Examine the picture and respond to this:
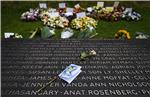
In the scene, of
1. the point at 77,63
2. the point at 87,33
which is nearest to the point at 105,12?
the point at 87,33

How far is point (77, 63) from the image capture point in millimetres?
4105

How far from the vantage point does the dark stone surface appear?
3.47 metres

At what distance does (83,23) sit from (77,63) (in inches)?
78.7

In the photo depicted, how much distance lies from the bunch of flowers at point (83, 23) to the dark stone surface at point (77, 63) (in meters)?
1.09

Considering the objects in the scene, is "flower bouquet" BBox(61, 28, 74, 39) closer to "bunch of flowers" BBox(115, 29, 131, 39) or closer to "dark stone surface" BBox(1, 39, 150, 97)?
"dark stone surface" BBox(1, 39, 150, 97)

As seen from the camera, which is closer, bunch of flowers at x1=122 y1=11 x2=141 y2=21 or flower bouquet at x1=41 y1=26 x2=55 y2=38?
flower bouquet at x1=41 y1=26 x2=55 y2=38

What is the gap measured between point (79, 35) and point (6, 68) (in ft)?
5.87

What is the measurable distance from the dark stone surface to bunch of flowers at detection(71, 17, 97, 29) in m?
1.09

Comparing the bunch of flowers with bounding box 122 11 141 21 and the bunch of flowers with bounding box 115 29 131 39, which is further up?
the bunch of flowers with bounding box 115 29 131 39

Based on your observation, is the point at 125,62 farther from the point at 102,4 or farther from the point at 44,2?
the point at 44,2

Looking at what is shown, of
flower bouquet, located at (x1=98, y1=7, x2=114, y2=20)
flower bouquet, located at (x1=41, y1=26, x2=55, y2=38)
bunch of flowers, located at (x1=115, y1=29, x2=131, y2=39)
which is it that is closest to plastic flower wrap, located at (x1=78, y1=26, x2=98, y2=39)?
bunch of flowers, located at (x1=115, y1=29, x2=131, y2=39)

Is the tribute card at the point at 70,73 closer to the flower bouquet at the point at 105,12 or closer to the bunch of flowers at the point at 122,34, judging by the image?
the bunch of flowers at the point at 122,34

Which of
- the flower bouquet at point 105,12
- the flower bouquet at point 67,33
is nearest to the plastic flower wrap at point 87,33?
the flower bouquet at point 67,33

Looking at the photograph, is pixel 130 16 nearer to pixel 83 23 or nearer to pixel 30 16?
pixel 83 23
